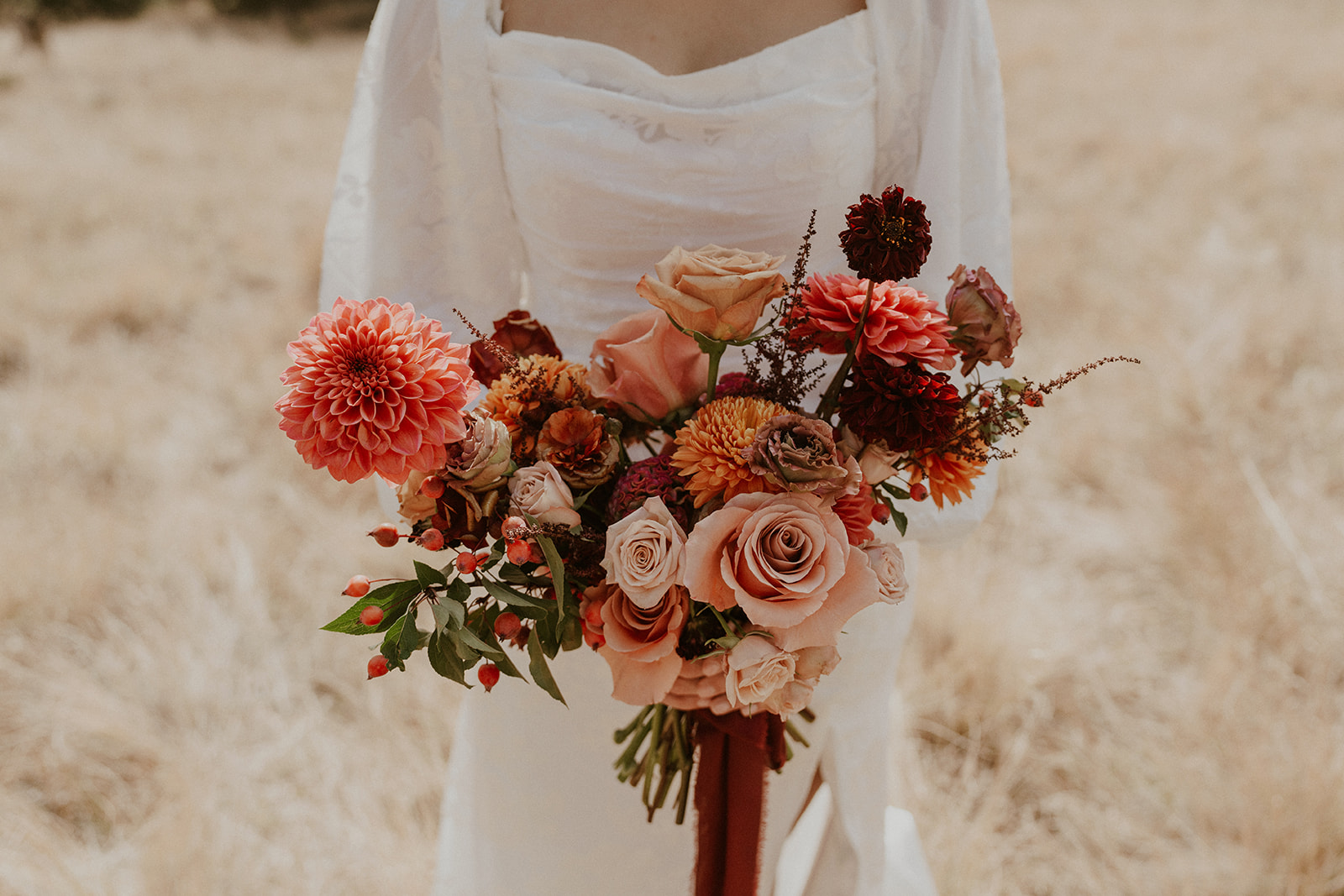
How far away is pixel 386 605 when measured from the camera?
0.81 meters

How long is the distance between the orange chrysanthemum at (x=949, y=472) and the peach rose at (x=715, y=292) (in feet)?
0.77

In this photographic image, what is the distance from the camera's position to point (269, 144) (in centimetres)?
789

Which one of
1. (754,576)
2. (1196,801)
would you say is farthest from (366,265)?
(1196,801)

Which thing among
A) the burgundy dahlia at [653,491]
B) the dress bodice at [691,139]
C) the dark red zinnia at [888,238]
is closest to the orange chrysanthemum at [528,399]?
the burgundy dahlia at [653,491]

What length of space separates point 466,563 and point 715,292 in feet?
1.14

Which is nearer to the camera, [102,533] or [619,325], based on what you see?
[619,325]

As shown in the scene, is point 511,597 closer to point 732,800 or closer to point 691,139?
point 732,800

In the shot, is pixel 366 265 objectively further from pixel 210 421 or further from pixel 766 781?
pixel 210 421

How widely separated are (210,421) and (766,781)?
3809 millimetres

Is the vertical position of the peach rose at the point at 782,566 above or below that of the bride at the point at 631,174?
below

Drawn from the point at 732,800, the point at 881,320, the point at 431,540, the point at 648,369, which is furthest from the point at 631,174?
the point at 732,800

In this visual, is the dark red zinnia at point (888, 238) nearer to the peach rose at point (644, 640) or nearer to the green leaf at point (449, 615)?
the peach rose at point (644, 640)

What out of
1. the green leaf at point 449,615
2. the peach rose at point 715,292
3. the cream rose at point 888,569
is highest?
the peach rose at point 715,292

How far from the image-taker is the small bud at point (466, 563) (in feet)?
2.61
